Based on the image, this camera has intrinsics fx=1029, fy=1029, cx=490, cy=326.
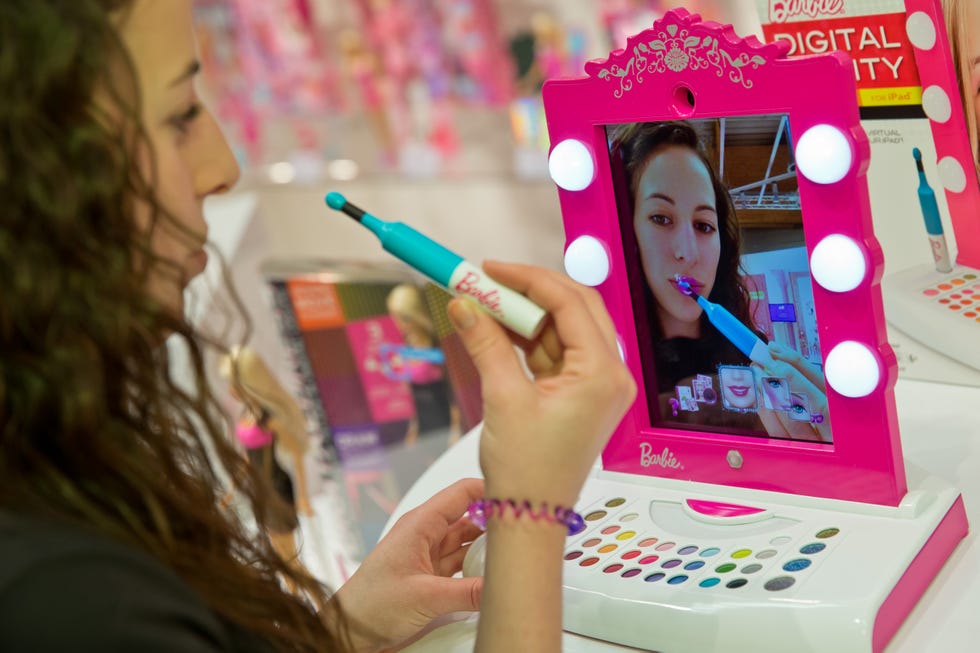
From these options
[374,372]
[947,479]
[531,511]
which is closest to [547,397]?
[531,511]

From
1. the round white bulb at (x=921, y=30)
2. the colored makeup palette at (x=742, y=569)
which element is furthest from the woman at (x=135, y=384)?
the round white bulb at (x=921, y=30)

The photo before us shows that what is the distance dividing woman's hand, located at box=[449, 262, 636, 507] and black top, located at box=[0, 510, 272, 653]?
0.16 m

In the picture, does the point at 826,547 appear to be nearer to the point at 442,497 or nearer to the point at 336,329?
the point at 442,497

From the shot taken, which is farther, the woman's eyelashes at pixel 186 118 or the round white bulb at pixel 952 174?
the round white bulb at pixel 952 174

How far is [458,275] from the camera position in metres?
0.55

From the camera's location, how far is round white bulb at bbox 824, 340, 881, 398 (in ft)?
2.07

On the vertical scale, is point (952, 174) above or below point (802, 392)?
above

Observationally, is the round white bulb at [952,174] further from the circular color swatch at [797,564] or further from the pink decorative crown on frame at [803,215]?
the circular color swatch at [797,564]

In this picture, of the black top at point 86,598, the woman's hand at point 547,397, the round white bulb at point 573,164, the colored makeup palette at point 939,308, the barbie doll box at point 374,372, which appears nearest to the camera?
the black top at point 86,598

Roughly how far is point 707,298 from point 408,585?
27cm

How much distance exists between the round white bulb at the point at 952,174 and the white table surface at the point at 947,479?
6.5 inches

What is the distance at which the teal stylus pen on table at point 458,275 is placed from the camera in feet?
1.73

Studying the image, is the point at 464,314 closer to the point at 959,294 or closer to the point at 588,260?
the point at 588,260

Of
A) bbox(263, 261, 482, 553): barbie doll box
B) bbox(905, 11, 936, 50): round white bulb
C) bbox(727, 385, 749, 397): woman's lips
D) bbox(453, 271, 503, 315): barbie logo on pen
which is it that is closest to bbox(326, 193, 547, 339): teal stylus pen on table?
bbox(453, 271, 503, 315): barbie logo on pen
